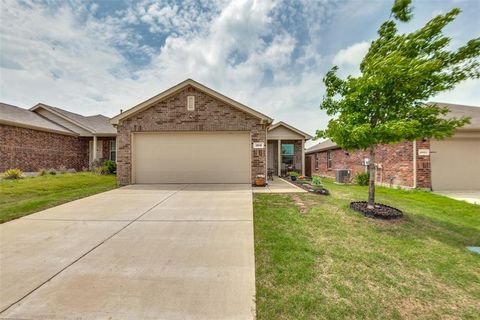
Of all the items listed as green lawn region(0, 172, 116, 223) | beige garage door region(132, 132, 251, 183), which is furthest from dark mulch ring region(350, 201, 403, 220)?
green lawn region(0, 172, 116, 223)

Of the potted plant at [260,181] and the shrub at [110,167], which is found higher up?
the shrub at [110,167]

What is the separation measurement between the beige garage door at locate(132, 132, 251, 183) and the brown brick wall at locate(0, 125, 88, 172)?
28.4ft

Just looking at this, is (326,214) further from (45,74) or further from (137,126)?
(45,74)

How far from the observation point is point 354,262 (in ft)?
10.2

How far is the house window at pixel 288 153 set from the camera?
1781 centimetres

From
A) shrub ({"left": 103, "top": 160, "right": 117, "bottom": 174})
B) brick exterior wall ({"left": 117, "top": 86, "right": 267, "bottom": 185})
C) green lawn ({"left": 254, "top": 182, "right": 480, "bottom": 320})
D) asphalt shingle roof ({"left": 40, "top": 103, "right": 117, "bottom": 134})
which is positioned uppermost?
asphalt shingle roof ({"left": 40, "top": 103, "right": 117, "bottom": 134})

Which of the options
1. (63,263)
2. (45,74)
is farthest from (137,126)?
(63,263)

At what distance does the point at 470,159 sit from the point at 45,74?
20.5 m

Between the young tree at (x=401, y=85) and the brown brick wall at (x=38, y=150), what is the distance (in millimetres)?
17295

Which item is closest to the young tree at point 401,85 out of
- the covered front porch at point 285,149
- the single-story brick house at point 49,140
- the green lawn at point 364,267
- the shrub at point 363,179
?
the green lawn at point 364,267

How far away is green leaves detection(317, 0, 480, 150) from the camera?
4.57 meters

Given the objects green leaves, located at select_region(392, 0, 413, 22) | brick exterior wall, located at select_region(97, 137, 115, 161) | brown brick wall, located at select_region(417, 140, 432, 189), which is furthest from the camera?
brick exterior wall, located at select_region(97, 137, 115, 161)

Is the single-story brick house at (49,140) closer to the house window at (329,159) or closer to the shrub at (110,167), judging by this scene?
the shrub at (110,167)

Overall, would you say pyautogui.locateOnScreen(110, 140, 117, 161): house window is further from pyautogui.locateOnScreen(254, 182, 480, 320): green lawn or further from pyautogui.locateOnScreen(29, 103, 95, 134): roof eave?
pyautogui.locateOnScreen(254, 182, 480, 320): green lawn
